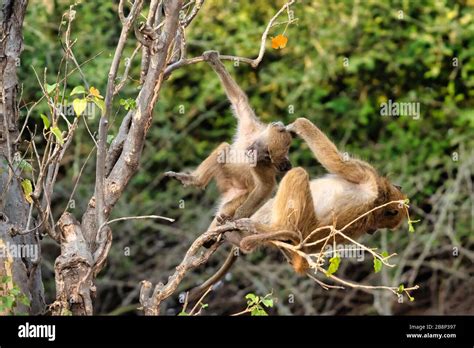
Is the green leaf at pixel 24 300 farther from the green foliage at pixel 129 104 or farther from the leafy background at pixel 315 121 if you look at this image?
the leafy background at pixel 315 121

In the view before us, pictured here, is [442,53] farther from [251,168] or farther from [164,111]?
[251,168]

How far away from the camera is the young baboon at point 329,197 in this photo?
7.38 meters

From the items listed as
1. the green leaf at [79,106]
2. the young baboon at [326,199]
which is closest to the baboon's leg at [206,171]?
the young baboon at [326,199]

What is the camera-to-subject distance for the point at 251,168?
8.02 m

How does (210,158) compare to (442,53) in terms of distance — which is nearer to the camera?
(210,158)

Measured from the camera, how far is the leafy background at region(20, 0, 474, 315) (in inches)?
480

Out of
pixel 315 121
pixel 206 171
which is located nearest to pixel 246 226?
pixel 206 171

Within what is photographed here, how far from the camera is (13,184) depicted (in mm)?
5973

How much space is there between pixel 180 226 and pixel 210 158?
460 cm

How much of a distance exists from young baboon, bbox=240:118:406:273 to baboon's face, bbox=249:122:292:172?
3.9 inches

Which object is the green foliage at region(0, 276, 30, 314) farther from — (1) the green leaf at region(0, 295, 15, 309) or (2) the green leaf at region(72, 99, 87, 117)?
(2) the green leaf at region(72, 99, 87, 117)

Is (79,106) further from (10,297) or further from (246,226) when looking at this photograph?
(246,226)
